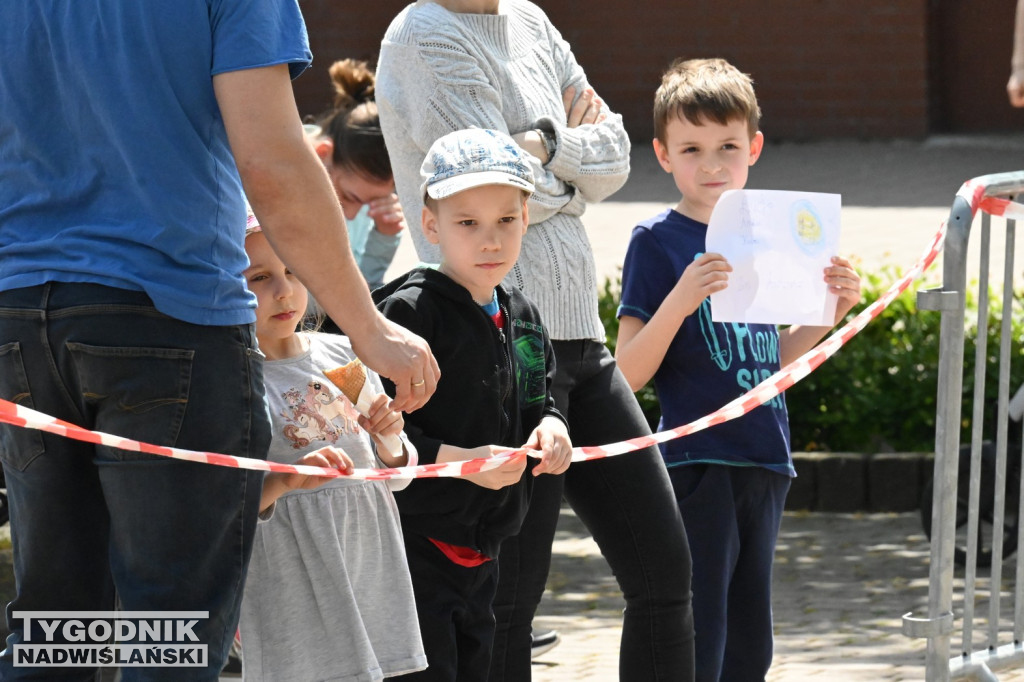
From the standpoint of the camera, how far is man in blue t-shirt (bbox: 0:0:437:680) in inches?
100

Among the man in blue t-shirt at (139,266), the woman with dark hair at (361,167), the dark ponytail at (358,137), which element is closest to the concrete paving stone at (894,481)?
the woman with dark hair at (361,167)

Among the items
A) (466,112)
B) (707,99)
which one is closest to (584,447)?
(466,112)

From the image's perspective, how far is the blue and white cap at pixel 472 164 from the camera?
11.1 feet

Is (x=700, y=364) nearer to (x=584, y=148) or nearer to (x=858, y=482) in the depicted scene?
(x=584, y=148)

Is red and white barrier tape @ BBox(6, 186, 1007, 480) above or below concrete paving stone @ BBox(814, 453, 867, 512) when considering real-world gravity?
above

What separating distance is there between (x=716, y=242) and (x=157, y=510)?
1848 mm

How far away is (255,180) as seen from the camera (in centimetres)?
259

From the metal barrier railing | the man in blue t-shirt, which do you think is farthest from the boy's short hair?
the man in blue t-shirt

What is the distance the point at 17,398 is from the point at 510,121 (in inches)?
66.0

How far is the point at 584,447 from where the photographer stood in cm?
366

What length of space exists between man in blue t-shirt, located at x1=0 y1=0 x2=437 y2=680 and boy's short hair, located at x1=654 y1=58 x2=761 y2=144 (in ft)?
5.57

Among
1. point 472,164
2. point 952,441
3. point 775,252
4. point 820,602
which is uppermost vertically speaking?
point 472,164

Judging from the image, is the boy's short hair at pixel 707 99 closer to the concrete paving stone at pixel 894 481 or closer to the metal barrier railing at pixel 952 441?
the metal barrier railing at pixel 952 441

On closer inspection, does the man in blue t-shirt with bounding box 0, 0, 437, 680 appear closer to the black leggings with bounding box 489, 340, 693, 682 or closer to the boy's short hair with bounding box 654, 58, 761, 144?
the black leggings with bounding box 489, 340, 693, 682
